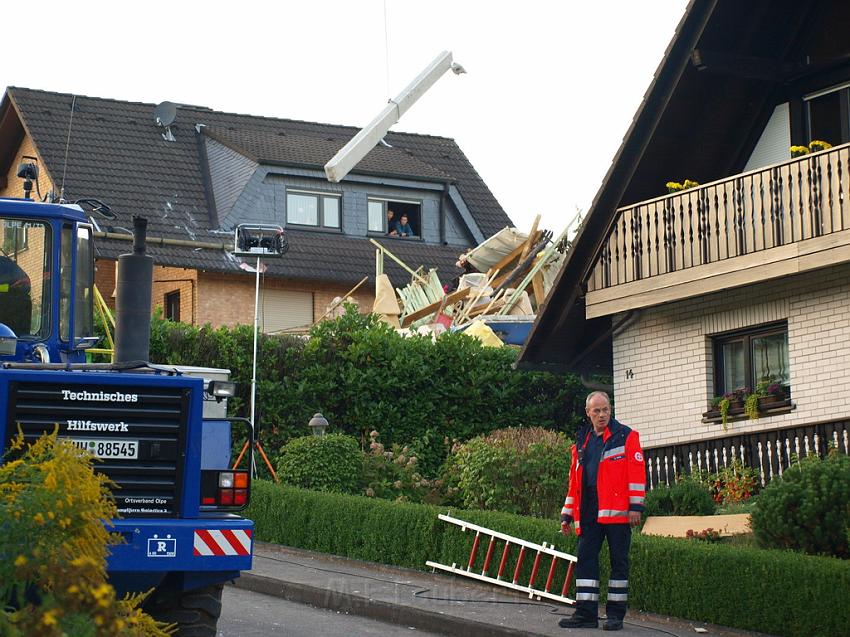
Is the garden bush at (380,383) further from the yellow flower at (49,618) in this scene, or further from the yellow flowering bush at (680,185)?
the yellow flower at (49,618)

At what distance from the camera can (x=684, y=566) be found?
12.8m

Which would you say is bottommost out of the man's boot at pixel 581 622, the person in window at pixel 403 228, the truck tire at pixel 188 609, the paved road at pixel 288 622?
the paved road at pixel 288 622

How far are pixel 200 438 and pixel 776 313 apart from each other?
416 inches

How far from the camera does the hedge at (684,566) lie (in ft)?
38.5

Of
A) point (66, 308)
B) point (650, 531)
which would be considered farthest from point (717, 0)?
point (66, 308)

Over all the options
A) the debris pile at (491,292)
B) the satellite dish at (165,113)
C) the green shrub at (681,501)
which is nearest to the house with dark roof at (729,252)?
the green shrub at (681,501)

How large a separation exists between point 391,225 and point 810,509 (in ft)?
84.1

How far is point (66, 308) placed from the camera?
11336mm

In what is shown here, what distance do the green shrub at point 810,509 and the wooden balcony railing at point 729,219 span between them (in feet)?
15.6

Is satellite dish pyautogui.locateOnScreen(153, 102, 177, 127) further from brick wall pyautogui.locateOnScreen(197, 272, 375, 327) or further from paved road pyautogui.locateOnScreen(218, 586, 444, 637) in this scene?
paved road pyautogui.locateOnScreen(218, 586, 444, 637)

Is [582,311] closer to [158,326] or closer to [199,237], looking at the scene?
[158,326]

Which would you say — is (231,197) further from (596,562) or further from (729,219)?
(596,562)

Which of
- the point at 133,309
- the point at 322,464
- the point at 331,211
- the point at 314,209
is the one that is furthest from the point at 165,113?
the point at 133,309

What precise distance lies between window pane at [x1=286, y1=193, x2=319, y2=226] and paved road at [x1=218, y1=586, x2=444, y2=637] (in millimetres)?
21924
